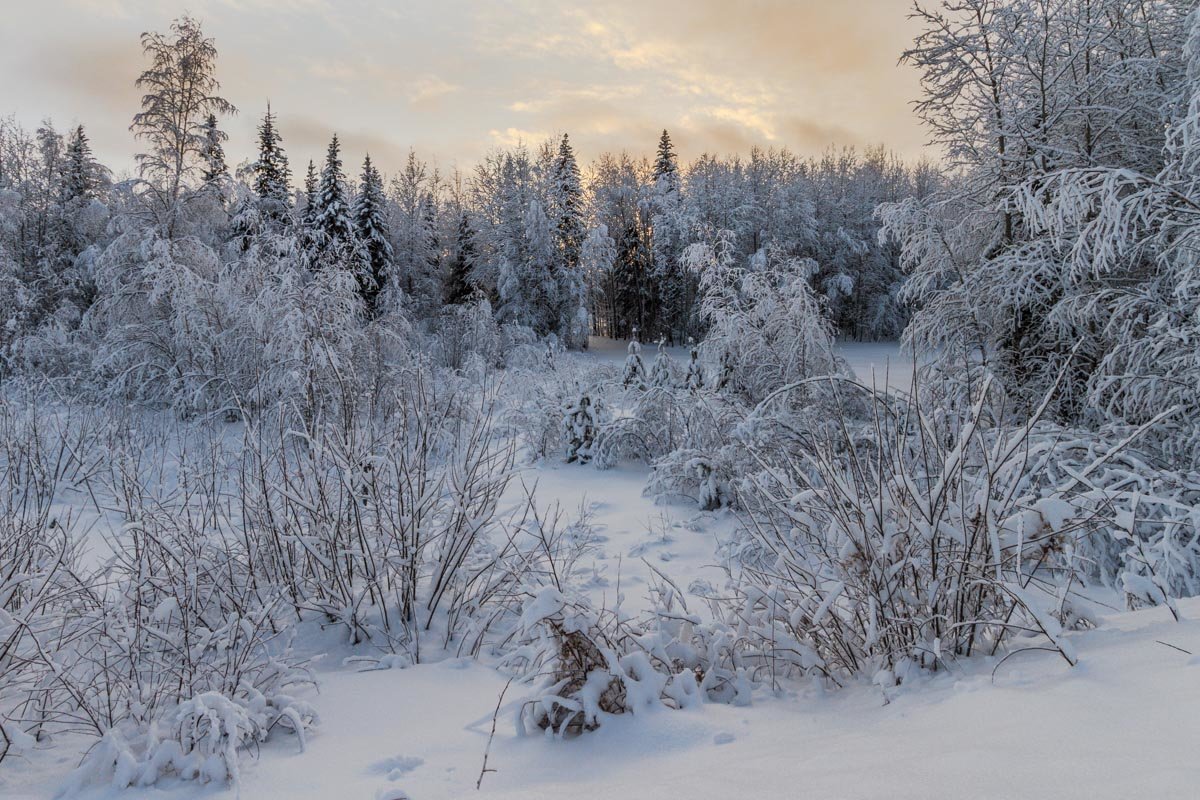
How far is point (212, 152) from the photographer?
1656 cm

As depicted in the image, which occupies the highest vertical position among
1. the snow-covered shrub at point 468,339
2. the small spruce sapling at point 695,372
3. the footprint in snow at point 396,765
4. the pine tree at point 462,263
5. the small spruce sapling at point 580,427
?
the pine tree at point 462,263

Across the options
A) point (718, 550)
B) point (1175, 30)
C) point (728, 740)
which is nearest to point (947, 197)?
point (1175, 30)

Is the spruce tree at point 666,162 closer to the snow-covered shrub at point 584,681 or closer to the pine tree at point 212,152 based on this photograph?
the pine tree at point 212,152

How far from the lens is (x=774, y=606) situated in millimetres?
2725

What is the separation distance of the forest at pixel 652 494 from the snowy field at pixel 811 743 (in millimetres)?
20

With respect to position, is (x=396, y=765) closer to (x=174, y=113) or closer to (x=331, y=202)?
(x=174, y=113)

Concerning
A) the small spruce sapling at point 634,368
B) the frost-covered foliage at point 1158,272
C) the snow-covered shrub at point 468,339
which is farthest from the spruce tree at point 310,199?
the frost-covered foliage at point 1158,272

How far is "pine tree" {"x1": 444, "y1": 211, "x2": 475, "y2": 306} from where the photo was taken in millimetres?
31558

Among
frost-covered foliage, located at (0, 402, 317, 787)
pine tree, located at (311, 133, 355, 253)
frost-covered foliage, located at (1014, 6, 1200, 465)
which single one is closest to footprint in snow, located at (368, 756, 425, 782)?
frost-covered foliage, located at (0, 402, 317, 787)

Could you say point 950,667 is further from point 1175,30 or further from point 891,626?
point 1175,30

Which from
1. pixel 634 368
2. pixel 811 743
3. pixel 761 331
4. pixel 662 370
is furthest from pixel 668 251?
pixel 811 743

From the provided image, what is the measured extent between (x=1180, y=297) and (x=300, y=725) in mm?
6710

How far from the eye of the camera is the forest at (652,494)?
219 centimetres

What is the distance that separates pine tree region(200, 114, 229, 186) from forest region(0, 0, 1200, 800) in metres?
0.12
